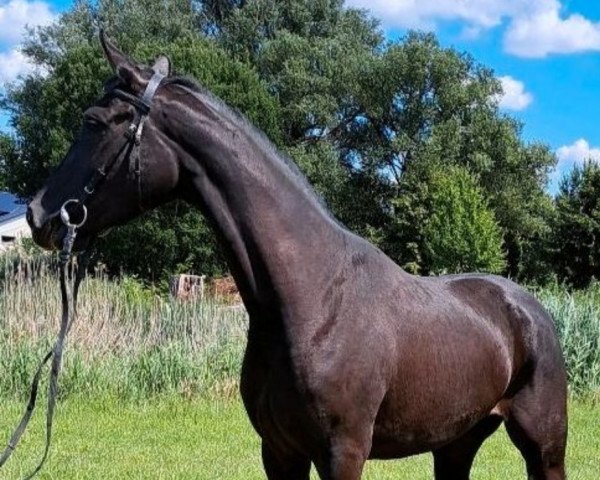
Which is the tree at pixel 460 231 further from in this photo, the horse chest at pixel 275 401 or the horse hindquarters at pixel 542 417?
the horse chest at pixel 275 401

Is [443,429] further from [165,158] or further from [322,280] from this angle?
[165,158]

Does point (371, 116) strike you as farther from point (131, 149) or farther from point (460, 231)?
point (131, 149)

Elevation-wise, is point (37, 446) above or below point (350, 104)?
below

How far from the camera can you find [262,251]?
2.50m

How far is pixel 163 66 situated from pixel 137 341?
6800 mm

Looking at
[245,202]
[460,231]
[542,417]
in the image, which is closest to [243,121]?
[245,202]

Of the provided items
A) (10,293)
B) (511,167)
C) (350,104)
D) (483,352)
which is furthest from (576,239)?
(483,352)

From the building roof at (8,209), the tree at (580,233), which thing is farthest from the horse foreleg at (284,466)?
the building roof at (8,209)

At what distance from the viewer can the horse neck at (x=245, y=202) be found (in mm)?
2477

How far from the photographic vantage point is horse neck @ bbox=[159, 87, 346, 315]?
97.5 inches

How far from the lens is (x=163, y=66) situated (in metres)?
2.57

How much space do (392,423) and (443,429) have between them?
304mm

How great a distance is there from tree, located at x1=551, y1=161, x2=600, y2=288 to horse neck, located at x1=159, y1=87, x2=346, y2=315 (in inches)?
808

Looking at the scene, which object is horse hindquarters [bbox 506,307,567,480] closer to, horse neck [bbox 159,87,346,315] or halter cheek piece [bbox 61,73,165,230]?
horse neck [bbox 159,87,346,315]
